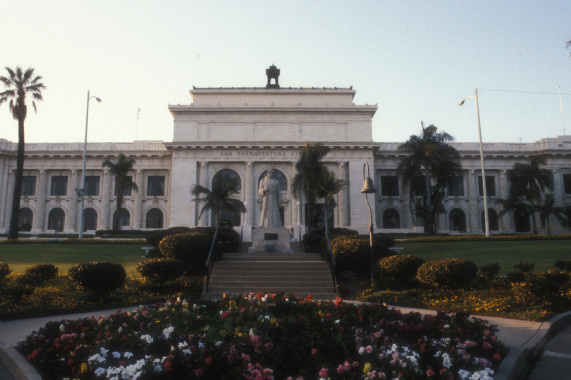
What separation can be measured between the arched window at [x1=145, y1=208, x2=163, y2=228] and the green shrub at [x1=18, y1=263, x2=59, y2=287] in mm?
34387

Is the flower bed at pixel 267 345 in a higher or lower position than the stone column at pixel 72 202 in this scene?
lower

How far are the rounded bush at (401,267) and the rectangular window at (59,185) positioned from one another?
1738 inches

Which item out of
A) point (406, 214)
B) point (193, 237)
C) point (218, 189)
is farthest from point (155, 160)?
point (193, 237)

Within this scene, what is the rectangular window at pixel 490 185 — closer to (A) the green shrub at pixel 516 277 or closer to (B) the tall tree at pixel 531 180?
(B) the tall tree at pixel 531 180

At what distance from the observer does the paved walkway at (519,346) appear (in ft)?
22.0

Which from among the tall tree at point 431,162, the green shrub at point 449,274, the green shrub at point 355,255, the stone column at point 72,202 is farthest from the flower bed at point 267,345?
the stone column at point 72,202

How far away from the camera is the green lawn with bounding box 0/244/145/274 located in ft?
64.2

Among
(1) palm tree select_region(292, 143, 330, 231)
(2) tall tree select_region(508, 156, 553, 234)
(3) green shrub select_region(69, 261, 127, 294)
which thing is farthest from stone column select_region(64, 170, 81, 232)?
(2) tall tree select_region(508, 156, 553, 234)

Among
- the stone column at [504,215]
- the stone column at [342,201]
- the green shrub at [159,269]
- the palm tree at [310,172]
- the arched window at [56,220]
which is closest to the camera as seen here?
the green shrub at [159,269]

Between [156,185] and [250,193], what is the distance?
11814 mm

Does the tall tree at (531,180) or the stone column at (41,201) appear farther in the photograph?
the stone column at (41,201)

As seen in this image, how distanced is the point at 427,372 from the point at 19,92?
126 ft

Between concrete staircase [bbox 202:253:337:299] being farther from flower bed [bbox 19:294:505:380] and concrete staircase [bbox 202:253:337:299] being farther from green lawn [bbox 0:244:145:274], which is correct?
flower bed [bbox 19:294:505:380]

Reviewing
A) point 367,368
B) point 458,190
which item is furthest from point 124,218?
point 367,368
